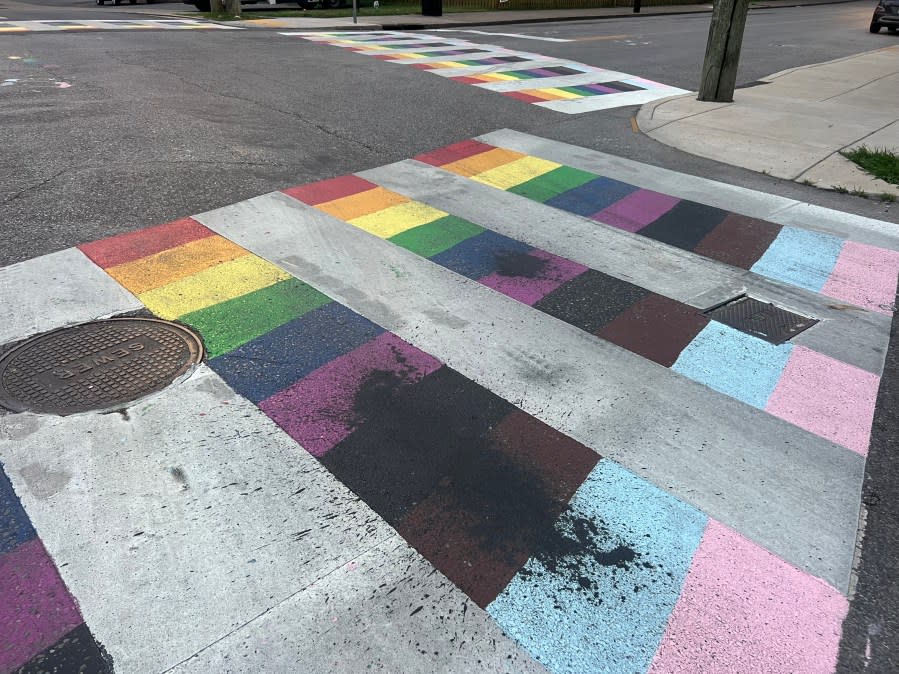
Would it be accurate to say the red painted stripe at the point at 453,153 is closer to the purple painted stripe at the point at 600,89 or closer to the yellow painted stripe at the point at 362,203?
the yellow painted stripe at the point at 362,203

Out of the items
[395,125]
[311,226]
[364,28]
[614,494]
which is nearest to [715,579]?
[614,494]

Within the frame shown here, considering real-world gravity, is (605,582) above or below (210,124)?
below

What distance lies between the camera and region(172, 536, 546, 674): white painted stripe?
89.2 inches

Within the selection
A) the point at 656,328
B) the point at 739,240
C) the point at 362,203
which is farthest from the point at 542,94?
the point at 656,328

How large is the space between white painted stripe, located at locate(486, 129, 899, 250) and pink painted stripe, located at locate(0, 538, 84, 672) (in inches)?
256

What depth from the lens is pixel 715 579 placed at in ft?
8.68

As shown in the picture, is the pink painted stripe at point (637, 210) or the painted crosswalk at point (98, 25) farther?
the painted crosswalk at point (98, 25)

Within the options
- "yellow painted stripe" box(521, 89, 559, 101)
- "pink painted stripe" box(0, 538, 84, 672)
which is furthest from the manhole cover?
"yellow painted stripe" box(521, 89, 559, 101)

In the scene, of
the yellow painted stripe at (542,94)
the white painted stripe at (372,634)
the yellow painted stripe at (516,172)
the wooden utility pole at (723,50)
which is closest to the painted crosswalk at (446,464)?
the white painted stripe at (372,634)

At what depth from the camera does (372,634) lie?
2.37m

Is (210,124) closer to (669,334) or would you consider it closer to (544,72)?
(669,334)

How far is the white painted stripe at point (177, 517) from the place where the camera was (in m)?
2.41

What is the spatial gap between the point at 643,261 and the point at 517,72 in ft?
31.0

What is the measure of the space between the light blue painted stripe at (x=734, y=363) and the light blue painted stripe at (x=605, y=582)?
3.75 feet
